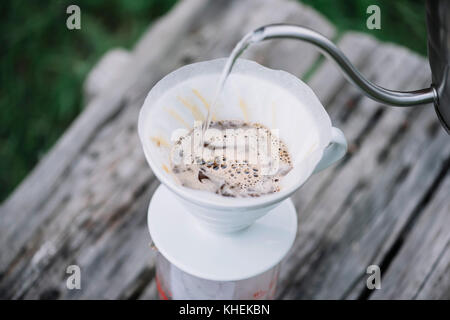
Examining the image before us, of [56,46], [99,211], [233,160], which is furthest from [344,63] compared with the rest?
[56,46]

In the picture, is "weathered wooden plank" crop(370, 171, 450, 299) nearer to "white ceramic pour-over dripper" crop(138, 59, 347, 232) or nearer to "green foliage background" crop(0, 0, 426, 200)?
"white ceramic pour-over dripper" crop(138, 59, 347, 232)

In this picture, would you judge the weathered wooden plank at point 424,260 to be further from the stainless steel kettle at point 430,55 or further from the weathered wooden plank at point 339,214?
the stainless steel kettle at point 430,55

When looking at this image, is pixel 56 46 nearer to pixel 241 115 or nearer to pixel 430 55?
pixel 241 115

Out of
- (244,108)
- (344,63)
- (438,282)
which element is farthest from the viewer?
(438,282)

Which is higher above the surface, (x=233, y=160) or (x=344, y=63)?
(x=344, y=63)

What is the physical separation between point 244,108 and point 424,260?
512 millimetres

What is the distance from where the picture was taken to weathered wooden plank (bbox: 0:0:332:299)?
103 cm

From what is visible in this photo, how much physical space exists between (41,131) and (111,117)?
628mm

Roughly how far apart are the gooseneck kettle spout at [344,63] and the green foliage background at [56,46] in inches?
47.1

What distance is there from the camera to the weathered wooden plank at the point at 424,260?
1009 millimetres

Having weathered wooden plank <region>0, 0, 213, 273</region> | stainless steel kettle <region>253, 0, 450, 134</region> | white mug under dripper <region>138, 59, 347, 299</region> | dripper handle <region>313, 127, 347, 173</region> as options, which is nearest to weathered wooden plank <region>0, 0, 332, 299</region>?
weathered wooden plank <region>0, 0, 213, 273</region>

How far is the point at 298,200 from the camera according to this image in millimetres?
1123
